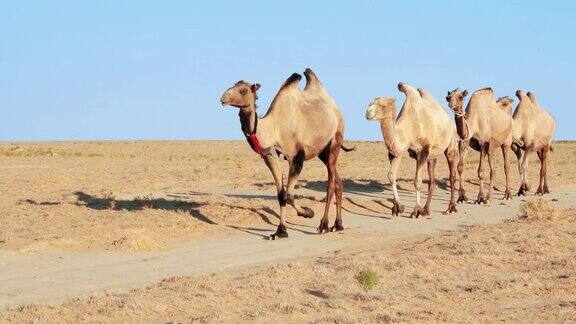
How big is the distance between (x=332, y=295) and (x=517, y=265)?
2.93 meters

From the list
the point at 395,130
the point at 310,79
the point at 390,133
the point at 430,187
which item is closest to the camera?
the point at 310,79

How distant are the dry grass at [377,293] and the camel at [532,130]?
35.8ft

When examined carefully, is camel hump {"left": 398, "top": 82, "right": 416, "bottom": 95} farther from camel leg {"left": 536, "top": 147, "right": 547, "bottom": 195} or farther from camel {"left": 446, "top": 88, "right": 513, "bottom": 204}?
camel leg {"left": 536, "top": 147, "right": 547, "bottom": 195}

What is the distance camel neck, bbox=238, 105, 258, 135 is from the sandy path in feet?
5.81

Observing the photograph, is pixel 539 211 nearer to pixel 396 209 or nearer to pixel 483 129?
pixel 396 209

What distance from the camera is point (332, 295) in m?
8.84

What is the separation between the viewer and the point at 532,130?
22516 millimetres

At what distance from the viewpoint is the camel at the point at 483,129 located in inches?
768

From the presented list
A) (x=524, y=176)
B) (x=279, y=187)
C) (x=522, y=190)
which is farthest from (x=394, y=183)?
(x=524, y=176)

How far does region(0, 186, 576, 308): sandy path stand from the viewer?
9.77 metres

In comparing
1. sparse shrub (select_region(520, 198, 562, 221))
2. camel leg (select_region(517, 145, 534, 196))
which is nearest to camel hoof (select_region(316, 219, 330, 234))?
sparse shrub (select_region(520, 198, 562, 221))

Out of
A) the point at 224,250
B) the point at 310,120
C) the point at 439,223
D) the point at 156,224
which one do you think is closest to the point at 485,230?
the point at 439,223

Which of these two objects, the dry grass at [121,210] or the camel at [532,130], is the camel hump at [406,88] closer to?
the dry grass at [121,210]

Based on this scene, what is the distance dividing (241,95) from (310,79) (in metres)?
2.55
